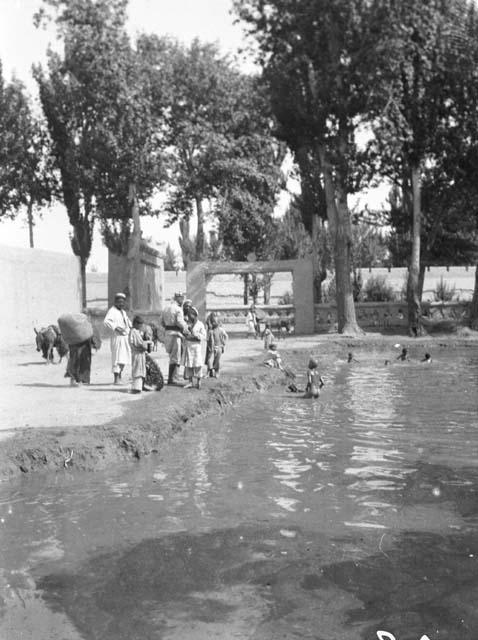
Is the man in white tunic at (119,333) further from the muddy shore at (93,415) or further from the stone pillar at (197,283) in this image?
the stone pillar at (197,283)

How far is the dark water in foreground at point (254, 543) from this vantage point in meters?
5.76

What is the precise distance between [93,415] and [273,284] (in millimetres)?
48834

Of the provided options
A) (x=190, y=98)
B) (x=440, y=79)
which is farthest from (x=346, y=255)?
(x=190, y=98)

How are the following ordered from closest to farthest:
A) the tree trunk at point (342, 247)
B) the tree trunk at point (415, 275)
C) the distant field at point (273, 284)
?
the tree trunk at point (342, 247) → the tree trunk at point (415, 275) → the distant field at point (273, 284)

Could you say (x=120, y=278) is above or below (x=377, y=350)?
above

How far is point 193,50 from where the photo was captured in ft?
132

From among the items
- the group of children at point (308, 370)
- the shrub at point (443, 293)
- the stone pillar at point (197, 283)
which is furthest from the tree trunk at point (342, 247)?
the shrub at point (443, 293)

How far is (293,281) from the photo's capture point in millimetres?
35969

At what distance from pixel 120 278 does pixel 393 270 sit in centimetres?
2378

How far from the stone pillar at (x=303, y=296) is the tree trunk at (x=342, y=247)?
5.45ft

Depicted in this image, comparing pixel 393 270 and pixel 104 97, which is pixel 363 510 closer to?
pixel 104 97

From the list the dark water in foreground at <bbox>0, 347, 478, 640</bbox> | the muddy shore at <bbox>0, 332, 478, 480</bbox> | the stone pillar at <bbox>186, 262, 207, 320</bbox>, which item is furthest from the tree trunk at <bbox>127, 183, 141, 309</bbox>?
the dark water in foreground at <bbox>0, 347, 478, 640</bbox>

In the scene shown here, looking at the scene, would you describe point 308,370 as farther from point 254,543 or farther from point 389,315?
point 389,315

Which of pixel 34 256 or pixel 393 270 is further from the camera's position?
pixel 393 270
